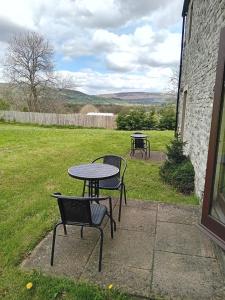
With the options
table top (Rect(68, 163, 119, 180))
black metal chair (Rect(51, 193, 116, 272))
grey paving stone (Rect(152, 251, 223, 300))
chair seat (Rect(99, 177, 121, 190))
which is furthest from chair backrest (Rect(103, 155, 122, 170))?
grey paving stone (Rect(152, 251, 223, 300))

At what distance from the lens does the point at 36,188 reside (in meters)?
5.04

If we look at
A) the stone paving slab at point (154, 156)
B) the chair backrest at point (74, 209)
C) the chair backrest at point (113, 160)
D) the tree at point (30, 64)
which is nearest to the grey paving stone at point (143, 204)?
the chair backrest at point (113, 160)

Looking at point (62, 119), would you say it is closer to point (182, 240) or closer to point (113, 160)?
point (113, 160)

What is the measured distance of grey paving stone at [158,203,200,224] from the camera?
11.9 ft

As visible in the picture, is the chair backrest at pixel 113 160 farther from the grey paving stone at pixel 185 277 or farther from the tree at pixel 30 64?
the tree at pixel 30 64

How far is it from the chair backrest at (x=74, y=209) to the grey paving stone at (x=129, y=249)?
19.5 inches

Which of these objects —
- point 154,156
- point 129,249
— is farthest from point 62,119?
point 129,249

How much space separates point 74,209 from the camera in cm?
252

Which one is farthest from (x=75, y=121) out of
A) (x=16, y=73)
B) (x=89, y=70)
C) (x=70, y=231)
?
(x=70, y=231)

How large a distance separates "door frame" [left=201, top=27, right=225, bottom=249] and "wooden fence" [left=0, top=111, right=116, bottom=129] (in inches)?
655

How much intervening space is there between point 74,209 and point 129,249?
0.87m

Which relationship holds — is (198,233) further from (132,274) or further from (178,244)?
(132,274)

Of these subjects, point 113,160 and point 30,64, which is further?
point 30,64

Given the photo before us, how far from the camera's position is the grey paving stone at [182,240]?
2900 mm
